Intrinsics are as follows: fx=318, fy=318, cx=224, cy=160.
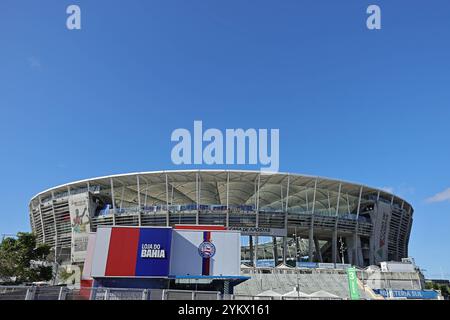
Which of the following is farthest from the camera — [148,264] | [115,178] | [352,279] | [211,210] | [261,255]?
[261,255]

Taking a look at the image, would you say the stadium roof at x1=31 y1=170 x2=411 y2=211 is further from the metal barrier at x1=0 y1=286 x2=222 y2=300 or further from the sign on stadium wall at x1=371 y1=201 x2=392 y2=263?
the metal barrier at x1=0 y1=286 x2=222 y2=300

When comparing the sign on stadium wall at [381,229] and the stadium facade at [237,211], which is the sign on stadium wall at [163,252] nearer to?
the stadium facade at [237,211]

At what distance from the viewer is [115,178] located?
222 feet

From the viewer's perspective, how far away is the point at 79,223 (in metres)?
67.4

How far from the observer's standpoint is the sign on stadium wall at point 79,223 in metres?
65.5

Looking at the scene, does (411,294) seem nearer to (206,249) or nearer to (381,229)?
(206,249)

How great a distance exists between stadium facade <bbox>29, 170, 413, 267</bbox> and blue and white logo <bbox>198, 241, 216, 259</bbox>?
3316cm

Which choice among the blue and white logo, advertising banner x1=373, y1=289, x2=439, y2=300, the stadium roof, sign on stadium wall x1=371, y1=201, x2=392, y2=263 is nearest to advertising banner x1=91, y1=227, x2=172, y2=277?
the blue and white logo

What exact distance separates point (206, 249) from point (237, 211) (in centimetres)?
3555

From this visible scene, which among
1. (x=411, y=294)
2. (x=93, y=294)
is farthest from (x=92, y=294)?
(x=411, y=294)

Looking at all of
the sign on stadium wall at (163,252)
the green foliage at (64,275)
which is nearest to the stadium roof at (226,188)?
the green foliage at (64,275)

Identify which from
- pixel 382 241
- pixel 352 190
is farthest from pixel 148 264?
pixel 382 241
